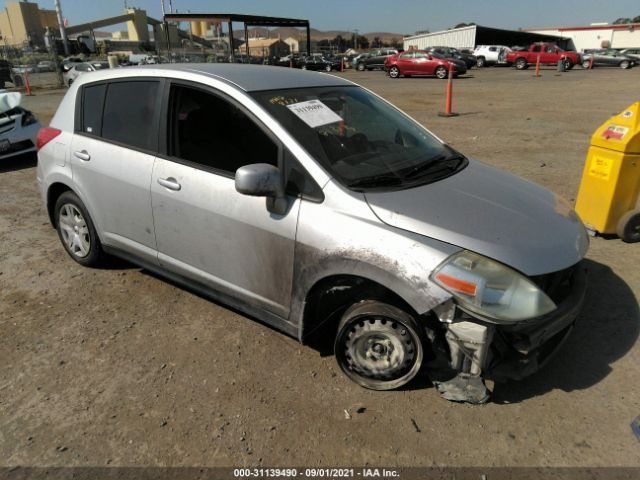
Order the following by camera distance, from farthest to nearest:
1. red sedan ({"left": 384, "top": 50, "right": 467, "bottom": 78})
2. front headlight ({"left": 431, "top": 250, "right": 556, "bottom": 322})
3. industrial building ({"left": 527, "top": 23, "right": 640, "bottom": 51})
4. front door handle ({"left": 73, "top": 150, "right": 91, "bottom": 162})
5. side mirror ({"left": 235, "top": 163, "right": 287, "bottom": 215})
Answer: industrial building ({"left": 527, "top": 23, "right": 640, "bottom": 51})
red sedan ({"left": 384, "top": 50, "right": 467, "bottom": 78})
front door handle ({"left": 73, "top": 150, "right": 91, "bottom": 162})
side mirror ({"left": 235, "top": 163, "right": 287, "bottom": 215})
front headlight ({"left": 431, "top": 250, "right": 556, "bottom": 322})

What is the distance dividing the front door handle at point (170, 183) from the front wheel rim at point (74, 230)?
124 cm

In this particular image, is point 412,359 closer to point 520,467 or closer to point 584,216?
point 520,467

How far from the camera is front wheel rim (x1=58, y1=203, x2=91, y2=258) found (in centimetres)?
402

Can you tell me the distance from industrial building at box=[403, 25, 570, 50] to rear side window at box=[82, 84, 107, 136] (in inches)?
2236

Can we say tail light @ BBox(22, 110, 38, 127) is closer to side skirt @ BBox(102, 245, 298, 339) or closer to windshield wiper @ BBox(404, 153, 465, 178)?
side skirt @ BBox(102, 245, 298, 339)

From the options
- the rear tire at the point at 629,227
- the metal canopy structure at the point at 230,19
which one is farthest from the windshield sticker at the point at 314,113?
the metal canopy structure at the point at 230,19

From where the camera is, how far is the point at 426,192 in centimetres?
273

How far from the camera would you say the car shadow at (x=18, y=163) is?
319 inches

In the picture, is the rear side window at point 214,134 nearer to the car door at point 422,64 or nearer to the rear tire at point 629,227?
the rear tire at point 629,227

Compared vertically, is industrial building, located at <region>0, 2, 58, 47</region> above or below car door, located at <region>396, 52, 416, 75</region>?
above

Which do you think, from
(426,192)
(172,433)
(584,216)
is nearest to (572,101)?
(584,216)

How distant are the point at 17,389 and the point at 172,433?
3.49 ft

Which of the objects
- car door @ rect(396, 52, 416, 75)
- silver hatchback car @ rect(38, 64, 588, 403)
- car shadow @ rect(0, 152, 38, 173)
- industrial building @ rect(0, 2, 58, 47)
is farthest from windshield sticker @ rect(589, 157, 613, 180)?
industrial building @ rect(0, 2, 58, 47)

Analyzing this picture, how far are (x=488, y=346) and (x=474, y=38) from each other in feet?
193
